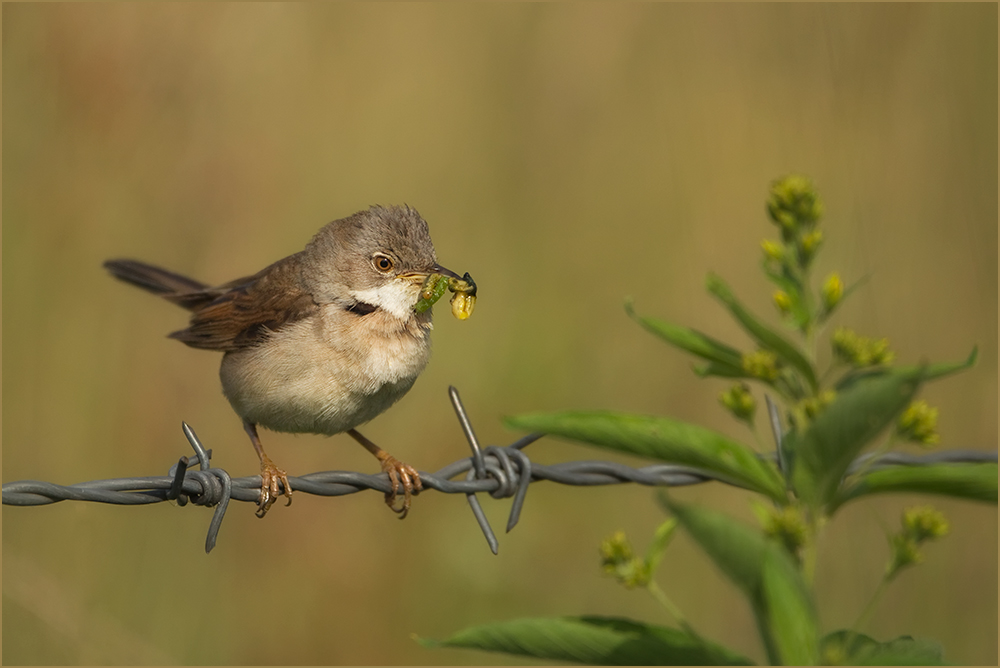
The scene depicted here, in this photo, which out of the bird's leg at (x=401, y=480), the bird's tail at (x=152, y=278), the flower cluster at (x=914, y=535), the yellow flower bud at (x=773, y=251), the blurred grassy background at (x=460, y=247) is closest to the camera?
the flower cluster at (x=914, y=535)

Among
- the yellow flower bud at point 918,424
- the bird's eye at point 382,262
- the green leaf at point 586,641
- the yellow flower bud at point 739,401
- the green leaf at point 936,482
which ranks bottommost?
the green leaf at point 586,641

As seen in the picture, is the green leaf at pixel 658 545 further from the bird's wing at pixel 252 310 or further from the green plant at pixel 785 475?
the bird's wing at pixel 252 310

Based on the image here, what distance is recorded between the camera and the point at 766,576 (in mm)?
2289

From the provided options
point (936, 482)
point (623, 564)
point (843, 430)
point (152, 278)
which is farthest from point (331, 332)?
point (936, 482)

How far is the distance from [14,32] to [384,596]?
4528 millimetres

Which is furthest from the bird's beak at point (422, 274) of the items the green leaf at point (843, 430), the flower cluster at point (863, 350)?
the green leaf at point (843, 430)

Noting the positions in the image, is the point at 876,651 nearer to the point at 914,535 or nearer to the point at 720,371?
the point at 914,535

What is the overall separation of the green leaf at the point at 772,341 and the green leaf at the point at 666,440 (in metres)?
0.30

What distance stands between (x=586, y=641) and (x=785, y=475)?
75cm

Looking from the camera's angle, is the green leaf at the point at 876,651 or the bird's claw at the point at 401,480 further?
the bird's claw at the point at 401,480

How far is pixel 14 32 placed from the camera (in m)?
6.46

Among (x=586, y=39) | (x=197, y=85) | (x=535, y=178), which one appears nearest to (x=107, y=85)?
(x=197, y=85)

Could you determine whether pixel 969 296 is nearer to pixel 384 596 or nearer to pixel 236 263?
pixel 384 596

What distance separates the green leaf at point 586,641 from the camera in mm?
2594
